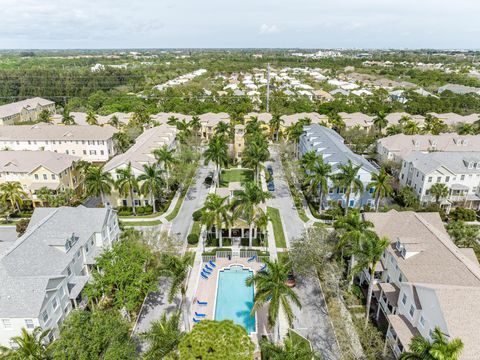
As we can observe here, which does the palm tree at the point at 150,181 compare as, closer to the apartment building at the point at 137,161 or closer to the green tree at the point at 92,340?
the apartment building at the point at 137,161

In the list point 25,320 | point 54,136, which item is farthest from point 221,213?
point 54,136

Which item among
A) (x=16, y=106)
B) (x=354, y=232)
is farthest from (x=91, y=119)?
(x=354, y=232)

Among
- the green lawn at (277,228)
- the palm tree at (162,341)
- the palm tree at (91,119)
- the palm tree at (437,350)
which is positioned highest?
the palm tree at (91,119)

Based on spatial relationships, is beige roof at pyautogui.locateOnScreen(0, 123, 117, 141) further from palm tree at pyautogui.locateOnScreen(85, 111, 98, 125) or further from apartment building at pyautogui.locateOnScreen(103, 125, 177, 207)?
apartment building at pyautogui.locateOnScreen(103, 125, 177, 207)

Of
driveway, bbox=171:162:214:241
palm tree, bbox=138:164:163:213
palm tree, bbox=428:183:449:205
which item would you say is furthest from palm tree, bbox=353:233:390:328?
palm tree, bbox=138:164:163:213

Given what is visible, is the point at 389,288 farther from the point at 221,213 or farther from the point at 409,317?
the point at 221,213

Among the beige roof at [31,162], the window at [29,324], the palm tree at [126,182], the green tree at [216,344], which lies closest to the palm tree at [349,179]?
the palm tree at [126,182]
